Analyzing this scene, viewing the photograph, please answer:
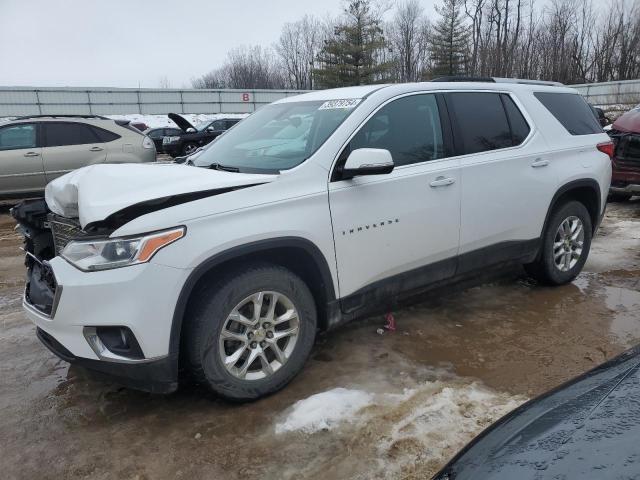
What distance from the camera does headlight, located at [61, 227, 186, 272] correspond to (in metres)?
2.49

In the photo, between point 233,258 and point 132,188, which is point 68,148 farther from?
point 233,258

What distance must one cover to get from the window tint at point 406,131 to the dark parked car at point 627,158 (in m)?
5.56

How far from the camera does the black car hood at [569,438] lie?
A: 4.42ft

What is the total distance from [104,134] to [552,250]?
8.36 meters

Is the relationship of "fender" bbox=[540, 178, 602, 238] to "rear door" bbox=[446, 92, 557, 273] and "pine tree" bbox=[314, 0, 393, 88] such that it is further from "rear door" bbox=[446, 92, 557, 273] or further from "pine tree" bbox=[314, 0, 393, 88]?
"pine tree" bbox=[314, 0, 393, 88]

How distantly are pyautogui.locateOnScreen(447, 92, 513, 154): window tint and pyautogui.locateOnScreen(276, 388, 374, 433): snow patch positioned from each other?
6.47 ft

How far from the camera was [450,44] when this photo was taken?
1921 inches

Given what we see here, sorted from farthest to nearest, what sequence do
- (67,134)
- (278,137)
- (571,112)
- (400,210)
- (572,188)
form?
(67,134), (571,112), (572,188), (278,137), (400,210)

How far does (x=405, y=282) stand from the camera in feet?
11.6

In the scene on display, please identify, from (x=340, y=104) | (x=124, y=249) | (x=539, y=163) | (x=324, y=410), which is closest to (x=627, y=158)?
(x=539, y=163)

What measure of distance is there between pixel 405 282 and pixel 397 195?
626mm

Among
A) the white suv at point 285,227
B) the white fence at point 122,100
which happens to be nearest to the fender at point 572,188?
the white suv at point 285,227

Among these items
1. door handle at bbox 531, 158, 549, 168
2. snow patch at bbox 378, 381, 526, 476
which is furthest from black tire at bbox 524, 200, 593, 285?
snow patch at bbox 378, 381, 526, 476

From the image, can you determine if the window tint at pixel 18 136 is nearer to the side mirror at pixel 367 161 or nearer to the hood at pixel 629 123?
the side mirror at pixel 367 161
